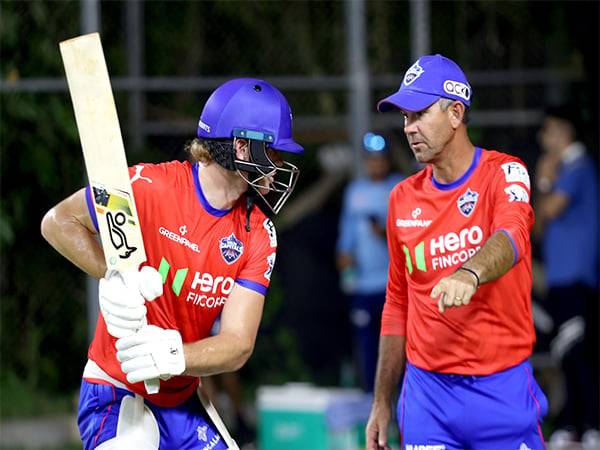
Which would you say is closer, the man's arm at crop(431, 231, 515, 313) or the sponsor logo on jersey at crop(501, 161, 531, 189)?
the man's arm at crop(431, 231, 515, 313)

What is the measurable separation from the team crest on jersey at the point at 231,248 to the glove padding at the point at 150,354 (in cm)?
63

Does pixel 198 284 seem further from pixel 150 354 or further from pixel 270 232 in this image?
pixel 150 354

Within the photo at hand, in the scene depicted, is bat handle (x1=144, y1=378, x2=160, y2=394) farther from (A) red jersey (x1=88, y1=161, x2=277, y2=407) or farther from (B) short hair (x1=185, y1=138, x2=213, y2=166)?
(B) short hair (x1=185, y1=138, x2=213, y2=166)

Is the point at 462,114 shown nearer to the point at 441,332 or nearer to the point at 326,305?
the point at 441,332

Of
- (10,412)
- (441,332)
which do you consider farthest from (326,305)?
(441,332)

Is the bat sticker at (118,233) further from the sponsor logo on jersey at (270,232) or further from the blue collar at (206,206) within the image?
the sponsor logo on jersey at (270,232)

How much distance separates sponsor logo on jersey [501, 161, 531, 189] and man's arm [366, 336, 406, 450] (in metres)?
0.82

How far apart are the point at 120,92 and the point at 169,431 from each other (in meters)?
5.54

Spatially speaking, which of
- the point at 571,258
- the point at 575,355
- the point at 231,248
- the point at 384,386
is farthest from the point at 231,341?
the point at 571,258

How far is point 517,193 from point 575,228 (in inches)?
157

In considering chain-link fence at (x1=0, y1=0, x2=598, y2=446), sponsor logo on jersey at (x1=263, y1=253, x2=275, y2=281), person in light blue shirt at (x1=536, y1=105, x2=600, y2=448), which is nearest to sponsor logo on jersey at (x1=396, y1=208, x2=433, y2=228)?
sponsor logo on jersey at (x1=263, y1=253, x2=275, y2=281)

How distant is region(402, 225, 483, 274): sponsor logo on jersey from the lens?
498 cm

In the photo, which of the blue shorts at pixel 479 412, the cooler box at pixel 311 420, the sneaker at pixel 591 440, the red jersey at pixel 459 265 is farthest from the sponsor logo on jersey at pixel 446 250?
the sneaker at pixel 591 440

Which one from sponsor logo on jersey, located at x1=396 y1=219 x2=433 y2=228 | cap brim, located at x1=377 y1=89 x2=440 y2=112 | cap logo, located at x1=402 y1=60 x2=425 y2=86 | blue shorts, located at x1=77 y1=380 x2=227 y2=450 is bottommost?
blue shorts, located at x1=77 y1=380 x2=227 y2=450
